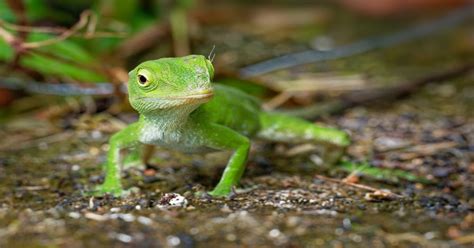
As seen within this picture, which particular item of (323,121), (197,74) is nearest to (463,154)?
(323,121)

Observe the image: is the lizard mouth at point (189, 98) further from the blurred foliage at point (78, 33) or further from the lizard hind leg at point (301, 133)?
the blurred foliage at point (78, 33)

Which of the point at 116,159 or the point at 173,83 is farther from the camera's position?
the point at 116,159

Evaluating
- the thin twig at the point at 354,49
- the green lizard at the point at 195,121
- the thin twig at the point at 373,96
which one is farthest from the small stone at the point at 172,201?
the thin twig at the point at 354,49

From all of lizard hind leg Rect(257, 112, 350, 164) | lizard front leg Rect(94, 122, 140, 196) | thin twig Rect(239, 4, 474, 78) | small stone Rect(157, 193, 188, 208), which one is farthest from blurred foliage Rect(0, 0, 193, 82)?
small stone Rect(157, 193, 188, 208)

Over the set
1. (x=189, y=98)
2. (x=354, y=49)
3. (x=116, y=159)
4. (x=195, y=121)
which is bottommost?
(x=116, y=159)

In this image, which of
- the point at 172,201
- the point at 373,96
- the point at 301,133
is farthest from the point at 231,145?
the point at 373,96

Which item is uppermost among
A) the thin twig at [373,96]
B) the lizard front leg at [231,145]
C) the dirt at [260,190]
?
the thin twig at [373,96]

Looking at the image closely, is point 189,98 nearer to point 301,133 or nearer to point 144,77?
point 144,77
